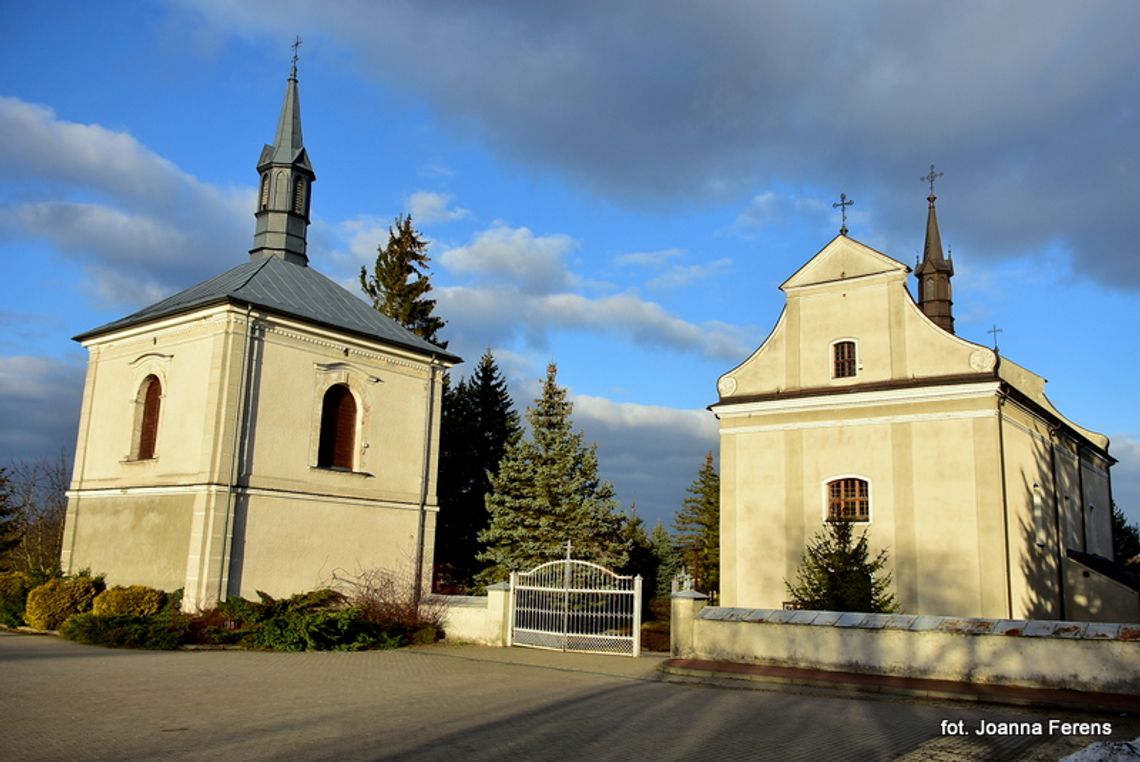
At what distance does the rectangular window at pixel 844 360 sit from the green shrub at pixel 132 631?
16.8 metres

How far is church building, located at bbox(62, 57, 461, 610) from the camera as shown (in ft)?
66.9

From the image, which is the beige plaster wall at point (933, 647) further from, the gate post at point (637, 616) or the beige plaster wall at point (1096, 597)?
the beige plaster wall at point (1096, 597)

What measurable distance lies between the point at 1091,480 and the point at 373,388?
24528 millimetres

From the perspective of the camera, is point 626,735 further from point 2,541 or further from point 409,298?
point 2,541

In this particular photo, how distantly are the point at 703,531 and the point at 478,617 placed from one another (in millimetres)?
30128

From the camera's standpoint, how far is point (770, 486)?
24.2 metres

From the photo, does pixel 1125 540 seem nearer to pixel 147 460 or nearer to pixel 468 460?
pixel 468 460

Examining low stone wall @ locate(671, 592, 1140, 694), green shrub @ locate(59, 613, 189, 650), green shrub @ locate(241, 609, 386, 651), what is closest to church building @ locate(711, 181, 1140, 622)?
low stone wall @ locate(671, 592, 1140, 694)

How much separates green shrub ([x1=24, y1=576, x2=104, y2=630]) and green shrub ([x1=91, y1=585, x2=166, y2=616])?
106 centimetres

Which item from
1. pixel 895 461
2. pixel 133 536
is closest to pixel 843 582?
pixel 895 461

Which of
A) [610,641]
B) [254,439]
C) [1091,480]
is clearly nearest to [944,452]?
[610,641]

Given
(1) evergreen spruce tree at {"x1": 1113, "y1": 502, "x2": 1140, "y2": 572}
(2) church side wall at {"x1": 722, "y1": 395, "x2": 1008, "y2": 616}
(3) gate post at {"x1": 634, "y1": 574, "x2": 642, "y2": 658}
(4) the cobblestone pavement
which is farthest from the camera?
(1) evergreen spruce tree at {"x1": 1113, "y1": 502, "x2": 1140, "y2": 572}

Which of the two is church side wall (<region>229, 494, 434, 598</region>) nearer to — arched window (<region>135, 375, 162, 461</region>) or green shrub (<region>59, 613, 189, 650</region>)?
green shrub (<region>59, 613, 189, 650</region>)

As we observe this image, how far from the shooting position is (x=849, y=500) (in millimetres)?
22953
